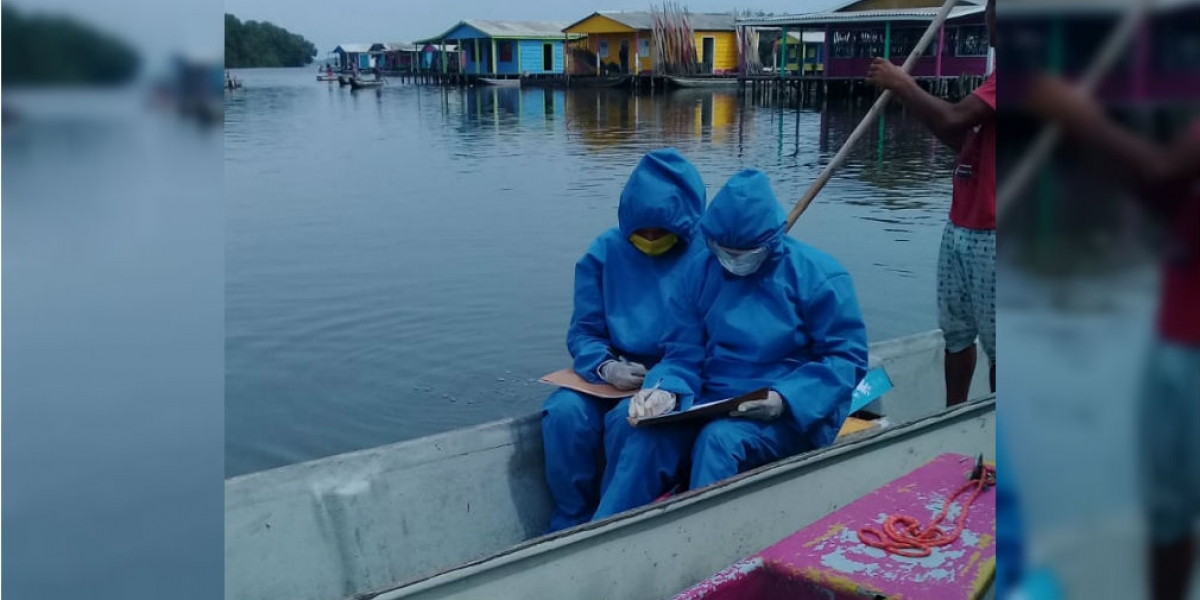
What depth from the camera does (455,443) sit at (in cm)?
379

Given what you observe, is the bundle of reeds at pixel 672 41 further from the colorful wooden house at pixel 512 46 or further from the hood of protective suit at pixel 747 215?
the hood of protective suit at pixel 747 215

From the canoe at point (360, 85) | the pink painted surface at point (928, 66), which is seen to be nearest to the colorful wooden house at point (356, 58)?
the canoe at point (360, 85)

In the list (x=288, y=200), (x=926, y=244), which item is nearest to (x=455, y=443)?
(x=926, y=244)

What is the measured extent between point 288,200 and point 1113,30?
623 inches

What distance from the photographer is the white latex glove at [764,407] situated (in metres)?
3.55

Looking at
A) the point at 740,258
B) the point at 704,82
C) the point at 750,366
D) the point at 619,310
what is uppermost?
the point at 704,82

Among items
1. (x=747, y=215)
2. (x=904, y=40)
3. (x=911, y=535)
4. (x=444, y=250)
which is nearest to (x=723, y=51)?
(x=904, y=40)

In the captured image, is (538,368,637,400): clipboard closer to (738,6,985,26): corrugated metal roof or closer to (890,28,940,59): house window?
(738,6,985,26): corrugated metal roof

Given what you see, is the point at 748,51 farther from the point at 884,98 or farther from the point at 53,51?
the point at 53,51

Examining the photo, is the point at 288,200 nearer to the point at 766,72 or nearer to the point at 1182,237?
the point at 1182,237

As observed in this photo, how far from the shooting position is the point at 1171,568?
0.63 meters

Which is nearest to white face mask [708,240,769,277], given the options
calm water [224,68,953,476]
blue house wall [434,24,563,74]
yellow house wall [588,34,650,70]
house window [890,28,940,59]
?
calm water [224,68,953,476]

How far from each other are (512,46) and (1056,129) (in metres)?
48.7

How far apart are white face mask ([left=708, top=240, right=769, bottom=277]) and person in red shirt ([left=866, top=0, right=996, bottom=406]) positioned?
82 cm
